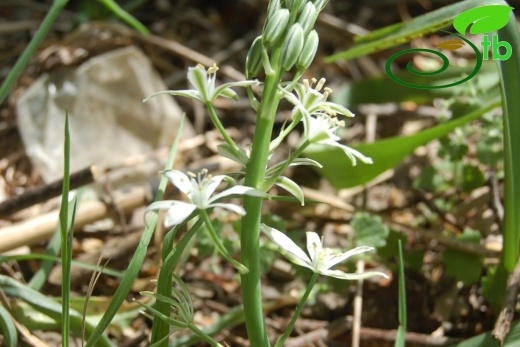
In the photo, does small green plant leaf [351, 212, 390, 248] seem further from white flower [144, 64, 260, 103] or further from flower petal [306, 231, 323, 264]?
white flower [144, 64, 260, 103]

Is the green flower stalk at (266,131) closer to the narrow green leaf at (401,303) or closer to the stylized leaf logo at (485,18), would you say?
the narrow green leaf at (401,303)

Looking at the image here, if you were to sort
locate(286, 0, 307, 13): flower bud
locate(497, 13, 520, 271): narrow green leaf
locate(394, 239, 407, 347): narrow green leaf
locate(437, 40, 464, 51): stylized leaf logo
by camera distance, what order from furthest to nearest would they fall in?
locate(437, 40, 464, 51): stylized leaf logo, locate(497, 13, 520, 271): narrow green leaf, locate(394, 239, 407, 347): narrow green leaf, locate(286, 0, 307, 13): flower bud

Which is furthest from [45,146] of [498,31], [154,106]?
[498,31]

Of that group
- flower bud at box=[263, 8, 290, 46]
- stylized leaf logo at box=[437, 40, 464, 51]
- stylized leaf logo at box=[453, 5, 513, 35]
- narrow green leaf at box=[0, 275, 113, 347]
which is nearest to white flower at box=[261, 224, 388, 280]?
flower bud at box=[263, 8, 290, 46]

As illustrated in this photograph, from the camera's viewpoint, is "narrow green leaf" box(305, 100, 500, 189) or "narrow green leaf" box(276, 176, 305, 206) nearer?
"narrow green leaf" box(276, 176, 305, 206)

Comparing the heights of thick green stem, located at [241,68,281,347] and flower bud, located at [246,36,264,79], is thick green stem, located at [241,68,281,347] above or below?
below

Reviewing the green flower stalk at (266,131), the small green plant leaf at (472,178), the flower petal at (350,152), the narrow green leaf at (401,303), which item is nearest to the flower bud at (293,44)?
the green flower stalk at (266,131)

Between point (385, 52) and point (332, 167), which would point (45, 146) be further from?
point (385, 52)
